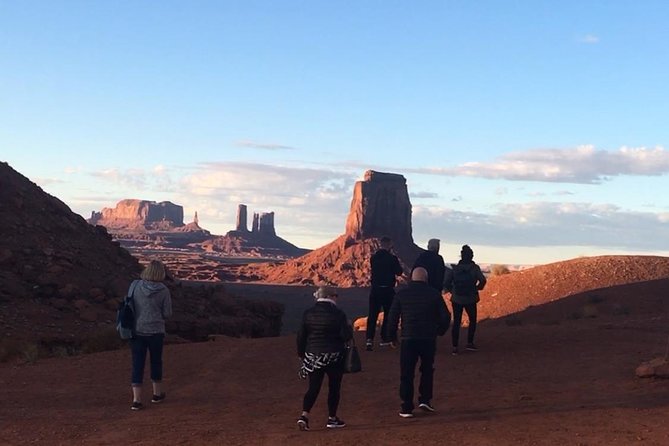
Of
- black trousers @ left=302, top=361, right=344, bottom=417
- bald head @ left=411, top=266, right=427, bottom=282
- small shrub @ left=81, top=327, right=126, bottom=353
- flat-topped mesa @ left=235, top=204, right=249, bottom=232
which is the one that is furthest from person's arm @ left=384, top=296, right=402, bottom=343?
flat-topped mesa @ left=235, top=204, right=249, bottom=232

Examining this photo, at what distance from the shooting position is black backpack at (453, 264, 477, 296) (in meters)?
13.9

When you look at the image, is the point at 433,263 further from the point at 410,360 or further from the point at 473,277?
the point at 410,360

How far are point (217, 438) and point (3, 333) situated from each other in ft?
46.4

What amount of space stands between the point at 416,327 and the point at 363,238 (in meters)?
91.8

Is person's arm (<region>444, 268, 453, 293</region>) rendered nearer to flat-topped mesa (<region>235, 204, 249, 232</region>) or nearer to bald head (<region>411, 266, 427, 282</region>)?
bald head (<region>411, 266, 427, 282</region>)

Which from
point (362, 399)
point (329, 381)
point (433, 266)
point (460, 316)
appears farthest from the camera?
point (460, 316)

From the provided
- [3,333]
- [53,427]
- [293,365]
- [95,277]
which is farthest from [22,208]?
[53,427]

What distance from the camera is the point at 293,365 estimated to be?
14359 millimetres

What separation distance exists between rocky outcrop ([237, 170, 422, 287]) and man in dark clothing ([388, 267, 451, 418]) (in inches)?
3262

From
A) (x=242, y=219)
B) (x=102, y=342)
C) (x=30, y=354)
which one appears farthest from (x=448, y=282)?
(x=242, y=219)

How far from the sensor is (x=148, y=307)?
9898mm

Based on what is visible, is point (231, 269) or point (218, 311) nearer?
point (218, 311)

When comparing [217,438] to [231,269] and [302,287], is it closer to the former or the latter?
[302,287]

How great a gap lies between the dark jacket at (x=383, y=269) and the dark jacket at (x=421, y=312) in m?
4.52
